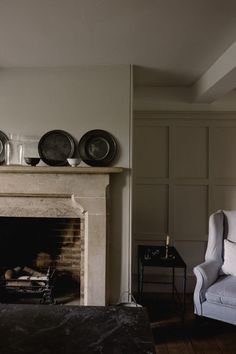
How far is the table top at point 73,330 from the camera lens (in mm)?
1017

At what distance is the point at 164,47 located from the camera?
2596 mm

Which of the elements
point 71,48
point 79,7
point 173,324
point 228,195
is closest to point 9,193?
point 71,48

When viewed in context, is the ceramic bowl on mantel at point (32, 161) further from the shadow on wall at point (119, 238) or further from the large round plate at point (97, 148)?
the shadow on wall at point (119, 238)

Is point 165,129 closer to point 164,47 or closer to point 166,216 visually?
point 166,216

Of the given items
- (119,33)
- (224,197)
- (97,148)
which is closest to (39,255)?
(97,148)

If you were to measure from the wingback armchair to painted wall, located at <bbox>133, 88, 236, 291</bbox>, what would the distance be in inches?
29.8

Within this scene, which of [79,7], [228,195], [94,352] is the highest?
[79,7]

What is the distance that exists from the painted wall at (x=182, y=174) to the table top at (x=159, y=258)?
0.60 metres

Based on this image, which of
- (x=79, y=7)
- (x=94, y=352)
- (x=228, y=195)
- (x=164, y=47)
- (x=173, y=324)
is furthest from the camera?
(x=228, y=195)

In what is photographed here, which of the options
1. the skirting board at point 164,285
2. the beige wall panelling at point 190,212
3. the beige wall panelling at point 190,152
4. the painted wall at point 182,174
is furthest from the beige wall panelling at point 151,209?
the skirting board at point 164,285

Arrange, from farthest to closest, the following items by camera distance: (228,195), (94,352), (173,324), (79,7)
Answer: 1. (228,195)
2. (173,324)
3. (79,7)
4. (94,352)

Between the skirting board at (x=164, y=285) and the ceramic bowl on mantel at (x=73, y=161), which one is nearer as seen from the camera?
the ceramic bowl on mantel at (x=73, y=161)

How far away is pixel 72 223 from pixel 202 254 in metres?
1.73

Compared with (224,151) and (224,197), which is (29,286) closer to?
(224,197)
